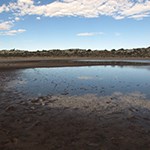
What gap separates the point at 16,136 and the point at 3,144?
837mm

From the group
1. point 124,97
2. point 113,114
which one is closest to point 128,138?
point 113,114

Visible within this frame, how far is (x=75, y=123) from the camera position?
38.4 ft

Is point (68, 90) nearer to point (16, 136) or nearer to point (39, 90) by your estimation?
point (39, 90)

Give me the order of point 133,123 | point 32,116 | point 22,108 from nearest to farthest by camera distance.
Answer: point 133,123 → point 32,116 → point 22,108

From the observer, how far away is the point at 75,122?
11.9 meters

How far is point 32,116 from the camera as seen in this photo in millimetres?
12758

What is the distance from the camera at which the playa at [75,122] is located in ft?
30.4

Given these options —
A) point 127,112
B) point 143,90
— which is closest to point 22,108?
point 127,112

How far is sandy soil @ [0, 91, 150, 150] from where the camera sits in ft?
30.3

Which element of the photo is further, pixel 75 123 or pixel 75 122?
pixel 75 122

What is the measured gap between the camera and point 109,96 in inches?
701

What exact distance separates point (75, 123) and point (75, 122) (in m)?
0.16

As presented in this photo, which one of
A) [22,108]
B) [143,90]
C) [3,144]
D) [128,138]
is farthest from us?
[143,90]

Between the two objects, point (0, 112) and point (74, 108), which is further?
point (74, 108)
